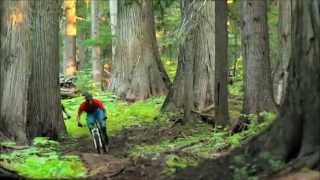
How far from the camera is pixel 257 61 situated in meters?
15.0

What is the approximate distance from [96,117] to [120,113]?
6871mm

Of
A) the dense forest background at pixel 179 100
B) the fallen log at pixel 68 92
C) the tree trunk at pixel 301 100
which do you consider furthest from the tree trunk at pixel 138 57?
the tree trunk at pixel 301 100

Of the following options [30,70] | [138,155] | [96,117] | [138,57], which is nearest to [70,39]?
[138,57]

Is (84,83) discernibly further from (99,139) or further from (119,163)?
(119,163)

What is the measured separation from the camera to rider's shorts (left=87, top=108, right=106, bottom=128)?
1563 cm

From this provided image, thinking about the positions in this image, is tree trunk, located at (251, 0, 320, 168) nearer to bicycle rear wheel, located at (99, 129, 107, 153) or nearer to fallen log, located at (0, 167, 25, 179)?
fallen log, located at (0, 167, 25, 179)

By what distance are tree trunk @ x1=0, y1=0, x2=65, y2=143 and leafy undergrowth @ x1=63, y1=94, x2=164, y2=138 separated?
1.73 metres

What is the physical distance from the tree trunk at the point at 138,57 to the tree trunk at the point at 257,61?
998cm

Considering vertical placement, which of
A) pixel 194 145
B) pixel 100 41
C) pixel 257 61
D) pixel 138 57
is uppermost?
pixel 100 41

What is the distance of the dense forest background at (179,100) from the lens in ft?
26.0

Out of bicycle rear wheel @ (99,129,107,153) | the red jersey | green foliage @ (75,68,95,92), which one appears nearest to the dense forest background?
bicycle rear wheel @ (99,129,107,153)

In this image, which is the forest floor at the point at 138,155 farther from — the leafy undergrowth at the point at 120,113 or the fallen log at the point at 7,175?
the fallen log at the point at 7,175

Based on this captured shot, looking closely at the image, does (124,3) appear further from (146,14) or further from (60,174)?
(60,174)

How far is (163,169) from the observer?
11.1 meters
